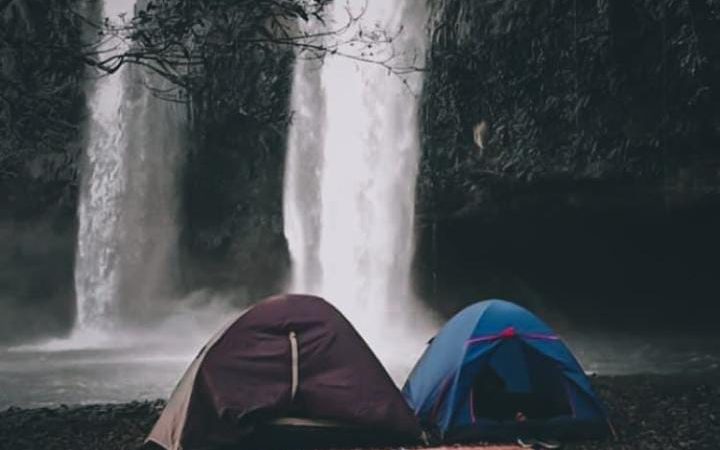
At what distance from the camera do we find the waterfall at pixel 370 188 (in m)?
20.2

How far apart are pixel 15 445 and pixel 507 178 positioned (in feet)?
44.7

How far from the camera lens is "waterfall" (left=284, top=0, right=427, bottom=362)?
66.4ft

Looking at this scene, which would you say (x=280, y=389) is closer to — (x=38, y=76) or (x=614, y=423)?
(x=614, y=423)

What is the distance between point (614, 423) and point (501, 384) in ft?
3.78

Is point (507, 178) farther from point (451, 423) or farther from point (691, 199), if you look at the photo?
point (451, 423)

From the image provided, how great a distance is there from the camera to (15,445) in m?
7.34

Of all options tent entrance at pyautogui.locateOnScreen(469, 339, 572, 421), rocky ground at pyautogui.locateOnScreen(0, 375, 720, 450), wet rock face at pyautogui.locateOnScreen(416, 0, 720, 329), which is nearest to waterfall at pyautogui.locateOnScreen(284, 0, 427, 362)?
Answer: wet rock face at pyautogui.locateOnScreen(416, 0, 720, 329)

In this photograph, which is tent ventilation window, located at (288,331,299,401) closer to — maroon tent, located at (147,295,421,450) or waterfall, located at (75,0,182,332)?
maroon tent, located at (147,295,421,450)

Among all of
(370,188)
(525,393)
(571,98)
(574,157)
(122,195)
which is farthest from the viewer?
(122,195)

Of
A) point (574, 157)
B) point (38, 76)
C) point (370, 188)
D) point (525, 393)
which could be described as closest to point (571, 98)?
point (574, 157)

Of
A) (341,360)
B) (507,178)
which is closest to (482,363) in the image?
(341,360)

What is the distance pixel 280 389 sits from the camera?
7020mm

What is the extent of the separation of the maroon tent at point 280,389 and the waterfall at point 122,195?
16.7 meters

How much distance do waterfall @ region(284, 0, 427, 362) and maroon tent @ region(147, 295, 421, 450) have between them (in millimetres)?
12579
